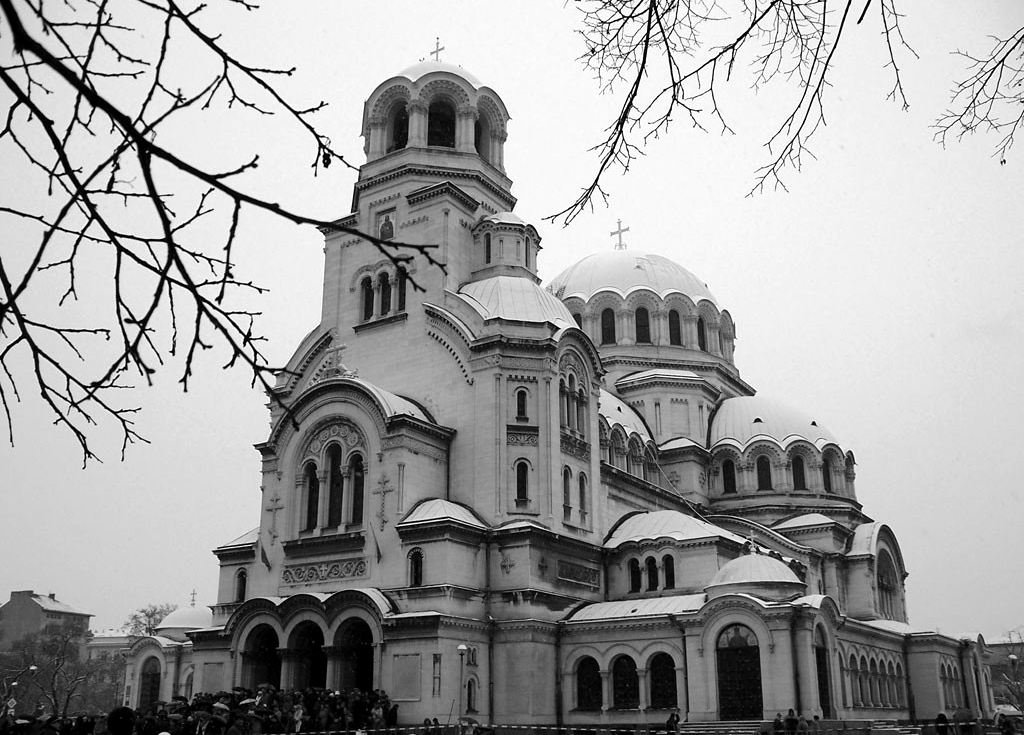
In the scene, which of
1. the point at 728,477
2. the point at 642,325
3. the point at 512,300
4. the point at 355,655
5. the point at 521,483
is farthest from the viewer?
the point at 642,325

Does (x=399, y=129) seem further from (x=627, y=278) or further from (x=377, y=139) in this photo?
(x=627, y=278)

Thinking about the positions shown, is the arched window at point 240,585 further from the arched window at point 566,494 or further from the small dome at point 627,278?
the small dome at point 627,278

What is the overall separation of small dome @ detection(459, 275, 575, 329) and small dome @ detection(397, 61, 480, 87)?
7.55 metres

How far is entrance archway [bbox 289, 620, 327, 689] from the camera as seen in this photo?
27547mm

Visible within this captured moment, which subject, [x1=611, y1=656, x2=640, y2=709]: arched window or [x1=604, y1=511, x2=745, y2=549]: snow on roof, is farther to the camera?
[x1=604, y1=511, x2=745, y2=549]: snow on roof

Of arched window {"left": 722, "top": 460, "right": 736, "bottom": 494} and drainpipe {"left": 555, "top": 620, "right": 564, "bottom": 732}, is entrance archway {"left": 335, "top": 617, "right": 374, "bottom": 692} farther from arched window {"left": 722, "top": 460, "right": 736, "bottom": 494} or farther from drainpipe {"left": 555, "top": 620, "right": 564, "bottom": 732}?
arched window {"left": 722, "top": 460, "right": 736, "bottom": 494}

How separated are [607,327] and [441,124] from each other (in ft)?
44.4

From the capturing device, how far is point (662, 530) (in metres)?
31.8

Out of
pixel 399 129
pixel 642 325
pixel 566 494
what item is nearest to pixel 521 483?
pixel 566 494

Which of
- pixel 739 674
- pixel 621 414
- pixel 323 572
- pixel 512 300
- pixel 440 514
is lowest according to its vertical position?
pixel 739 674

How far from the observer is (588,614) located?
2900cm

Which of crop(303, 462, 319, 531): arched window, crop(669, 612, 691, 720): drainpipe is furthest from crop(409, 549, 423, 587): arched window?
crop(669, 612, 691, 720): drainpipe

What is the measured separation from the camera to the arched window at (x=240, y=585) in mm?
30953

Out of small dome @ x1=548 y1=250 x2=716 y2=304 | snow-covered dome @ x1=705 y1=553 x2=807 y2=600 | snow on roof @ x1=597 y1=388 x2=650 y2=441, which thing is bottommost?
A: snow-covered dome @ x1=705 y1=553 x2=807 y2=600
